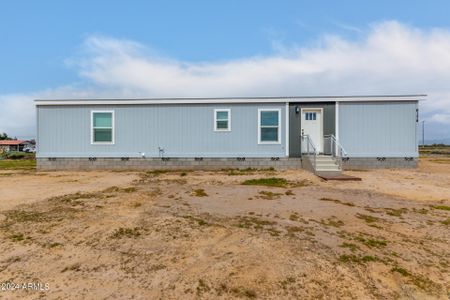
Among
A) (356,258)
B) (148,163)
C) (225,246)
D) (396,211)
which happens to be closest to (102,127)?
(148,163)

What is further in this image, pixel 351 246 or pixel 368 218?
pixel 368 218

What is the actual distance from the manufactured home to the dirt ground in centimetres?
544

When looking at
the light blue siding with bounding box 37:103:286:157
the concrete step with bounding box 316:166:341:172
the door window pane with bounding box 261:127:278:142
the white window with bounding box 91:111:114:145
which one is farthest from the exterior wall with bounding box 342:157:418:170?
the white window with bounding box 91:111:114:145

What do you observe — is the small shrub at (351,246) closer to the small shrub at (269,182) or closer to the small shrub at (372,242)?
the small shrub at (372,242)

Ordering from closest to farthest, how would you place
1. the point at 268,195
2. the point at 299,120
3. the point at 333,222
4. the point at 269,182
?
the point at 333,222 < the point at 268,195 < the point at 269,182 < the point at 299,120

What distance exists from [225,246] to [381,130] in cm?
1105

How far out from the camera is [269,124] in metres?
12.3

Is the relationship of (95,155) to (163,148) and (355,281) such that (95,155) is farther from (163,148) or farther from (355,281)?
(355,281)

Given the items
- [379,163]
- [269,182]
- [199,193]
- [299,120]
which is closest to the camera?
[199,193]

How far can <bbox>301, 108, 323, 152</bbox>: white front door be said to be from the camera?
40.5ft

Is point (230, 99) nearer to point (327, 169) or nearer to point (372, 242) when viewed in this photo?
point (327, 169)

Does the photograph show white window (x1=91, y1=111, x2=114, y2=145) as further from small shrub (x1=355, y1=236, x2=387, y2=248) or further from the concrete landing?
small shrub (x1=355, y1=236, x2=387, y2=248)

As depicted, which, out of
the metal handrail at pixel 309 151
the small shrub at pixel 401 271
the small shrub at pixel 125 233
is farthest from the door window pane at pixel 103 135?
the small shrub at pixel 401 271

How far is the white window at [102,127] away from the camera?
12461 mm
